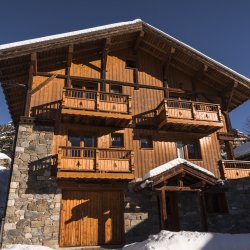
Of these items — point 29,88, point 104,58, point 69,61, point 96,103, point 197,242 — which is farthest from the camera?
point 104,58

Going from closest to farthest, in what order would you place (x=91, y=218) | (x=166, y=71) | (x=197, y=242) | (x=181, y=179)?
1. (x=197, y=242)
2. (x=181, y=179)
3. (x=91, y=218)
4. (x=166, y=71)

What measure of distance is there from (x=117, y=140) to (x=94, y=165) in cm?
304

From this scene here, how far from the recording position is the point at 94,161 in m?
14.4

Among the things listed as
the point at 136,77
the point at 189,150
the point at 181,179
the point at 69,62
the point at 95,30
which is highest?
the point at 95,30

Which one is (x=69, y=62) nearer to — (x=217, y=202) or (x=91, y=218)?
(x=91, y=218)

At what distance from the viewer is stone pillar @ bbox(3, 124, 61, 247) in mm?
13180

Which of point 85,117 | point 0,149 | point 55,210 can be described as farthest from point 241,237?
point 0,149

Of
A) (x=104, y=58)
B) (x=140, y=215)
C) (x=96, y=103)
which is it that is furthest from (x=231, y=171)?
(x=104, y=58)

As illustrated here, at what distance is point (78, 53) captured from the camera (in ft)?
59.9

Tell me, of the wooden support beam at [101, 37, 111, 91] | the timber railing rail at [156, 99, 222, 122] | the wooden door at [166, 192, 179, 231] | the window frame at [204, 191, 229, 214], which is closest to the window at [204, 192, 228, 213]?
the window frame at [204, 191, 229, 214]

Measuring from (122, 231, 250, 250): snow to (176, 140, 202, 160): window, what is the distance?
7770 millimetres

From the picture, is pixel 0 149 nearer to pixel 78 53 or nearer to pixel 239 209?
pixel 78 53

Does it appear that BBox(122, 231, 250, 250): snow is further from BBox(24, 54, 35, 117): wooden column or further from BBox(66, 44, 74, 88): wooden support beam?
BBox(66, 44, 74, 88): wooden support beam

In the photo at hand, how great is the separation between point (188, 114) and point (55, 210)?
31.2ft
